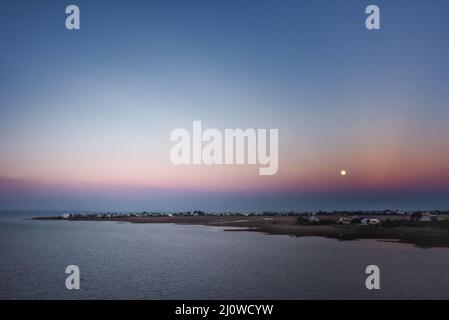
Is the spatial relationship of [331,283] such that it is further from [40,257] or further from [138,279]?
[40,257]

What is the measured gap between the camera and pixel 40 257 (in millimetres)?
42125

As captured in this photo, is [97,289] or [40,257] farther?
[40,257]

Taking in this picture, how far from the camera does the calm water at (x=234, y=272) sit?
2480 cm

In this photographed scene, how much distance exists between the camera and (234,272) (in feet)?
103

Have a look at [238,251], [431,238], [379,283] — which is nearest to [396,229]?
[431,238]

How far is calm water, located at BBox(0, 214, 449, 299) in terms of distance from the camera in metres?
24.8

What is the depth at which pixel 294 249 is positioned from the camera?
44.1m

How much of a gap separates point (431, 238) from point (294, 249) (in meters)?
18.0
